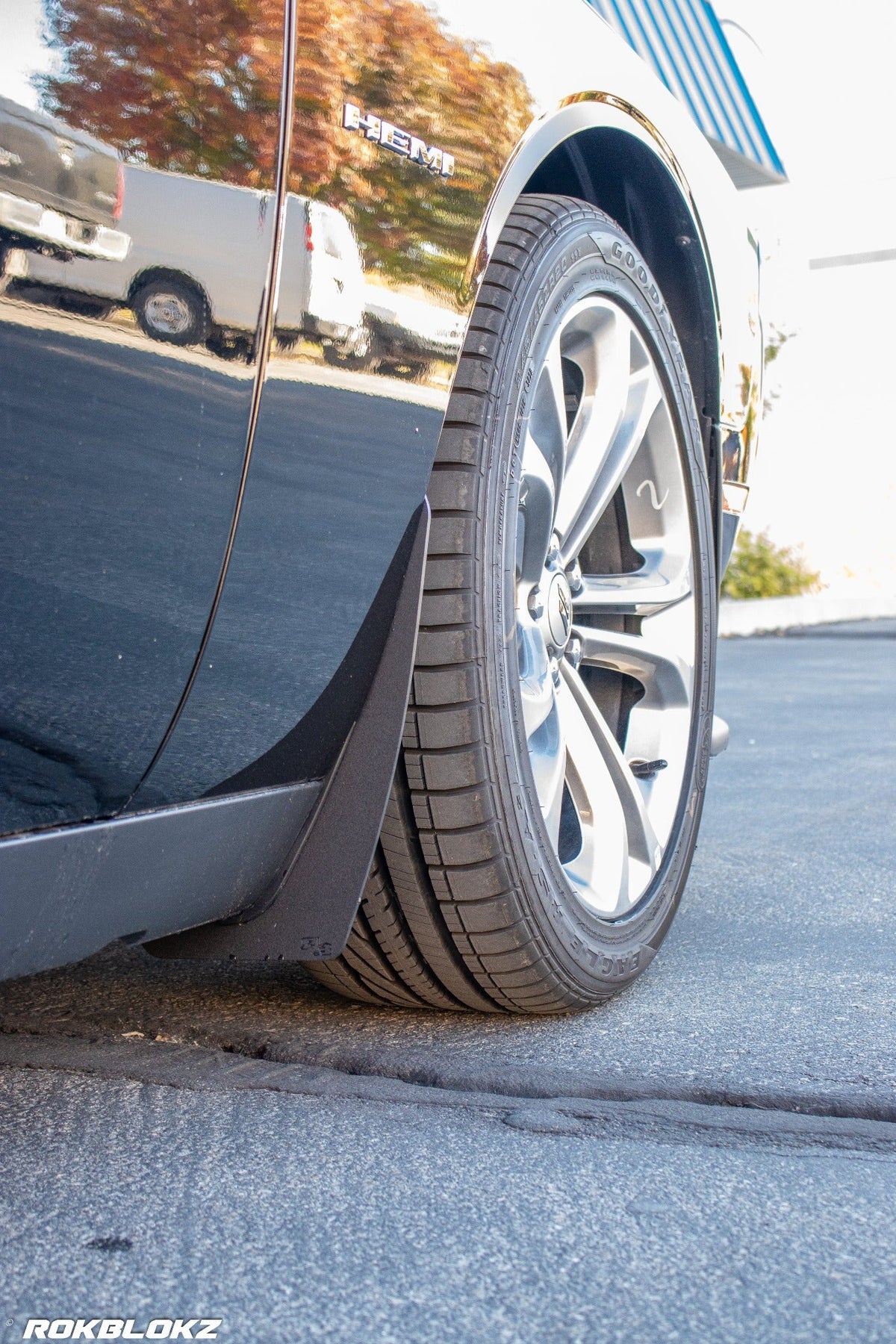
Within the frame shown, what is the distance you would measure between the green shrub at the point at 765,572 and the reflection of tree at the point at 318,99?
10.0 meters

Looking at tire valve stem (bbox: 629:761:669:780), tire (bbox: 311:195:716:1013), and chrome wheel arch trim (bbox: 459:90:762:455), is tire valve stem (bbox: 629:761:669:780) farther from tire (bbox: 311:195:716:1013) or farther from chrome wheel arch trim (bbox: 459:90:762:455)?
chrome wheel arch trim (bbox: 459:90:762:455)

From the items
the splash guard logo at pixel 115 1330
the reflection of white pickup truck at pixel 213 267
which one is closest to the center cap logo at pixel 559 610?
the reflection of white pickup truck at pixel 213 267

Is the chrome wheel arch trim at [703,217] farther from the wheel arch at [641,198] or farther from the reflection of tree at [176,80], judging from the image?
the reflection of tree at [176,80]

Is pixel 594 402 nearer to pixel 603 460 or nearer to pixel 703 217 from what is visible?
pixel 603 460

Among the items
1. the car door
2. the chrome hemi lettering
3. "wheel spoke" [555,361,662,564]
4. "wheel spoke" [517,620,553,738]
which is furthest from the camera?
"wheel spoke" [555,361,662,564]

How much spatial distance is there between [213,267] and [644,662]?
1.20 metres

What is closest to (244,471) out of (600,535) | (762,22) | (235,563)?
(235,563)

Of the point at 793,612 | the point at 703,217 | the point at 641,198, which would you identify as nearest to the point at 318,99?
the point at 641,198

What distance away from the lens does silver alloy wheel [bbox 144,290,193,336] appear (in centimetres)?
115

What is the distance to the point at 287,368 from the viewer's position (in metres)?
1.29

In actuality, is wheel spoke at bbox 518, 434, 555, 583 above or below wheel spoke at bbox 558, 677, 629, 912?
above

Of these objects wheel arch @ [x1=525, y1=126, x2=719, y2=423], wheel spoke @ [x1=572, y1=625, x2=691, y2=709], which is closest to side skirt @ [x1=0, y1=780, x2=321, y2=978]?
wheel spoke @ [x1=572, y1=625, x2=691, y2=709]

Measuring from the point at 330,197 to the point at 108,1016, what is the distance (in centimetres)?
113

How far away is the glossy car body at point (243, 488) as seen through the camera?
1.12m
